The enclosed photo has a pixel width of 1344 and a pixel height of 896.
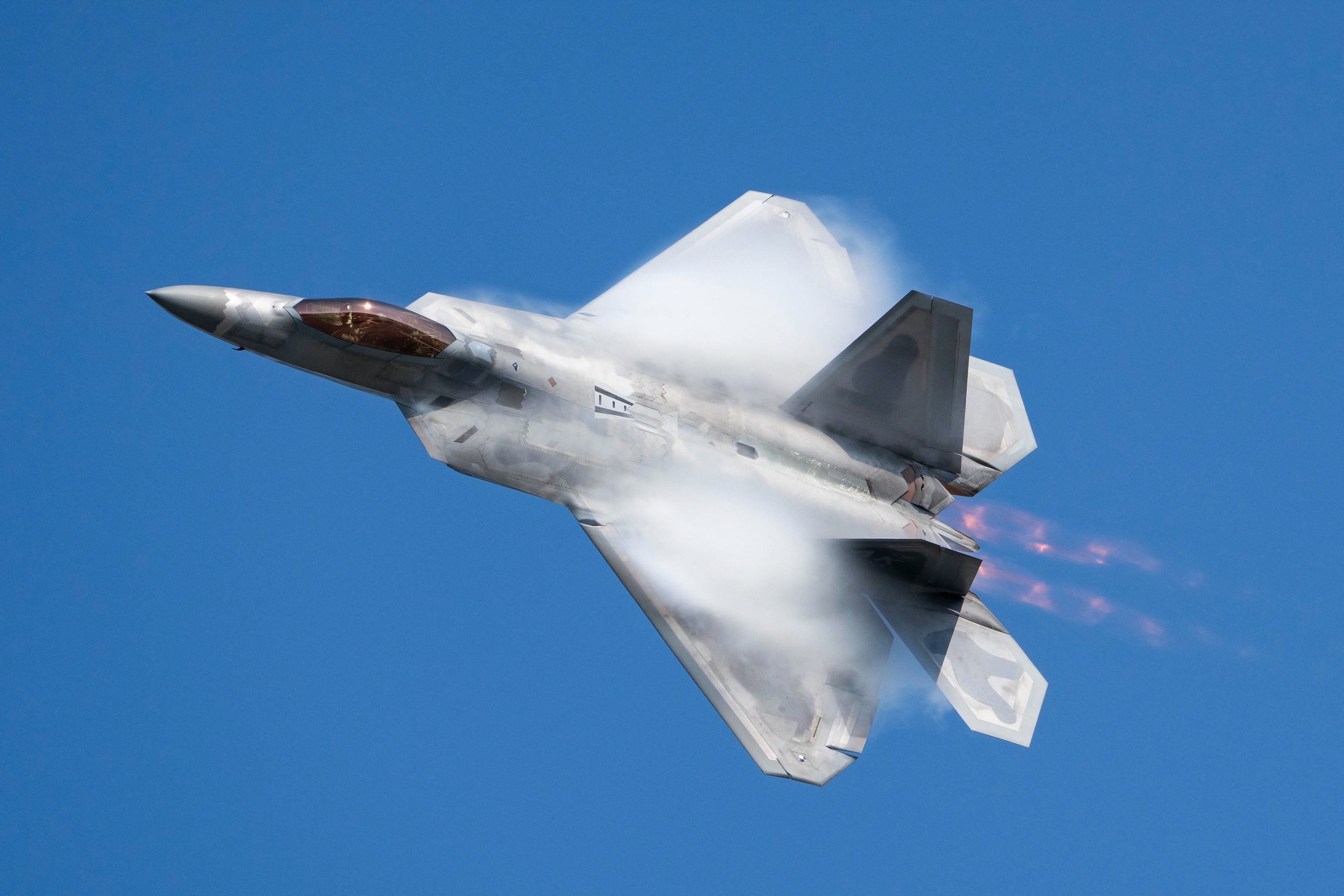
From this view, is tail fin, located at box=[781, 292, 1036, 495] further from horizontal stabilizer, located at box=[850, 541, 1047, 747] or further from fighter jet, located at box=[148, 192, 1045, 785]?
horizontal stabilizer, located at box=[850, 541, 1047, 747]

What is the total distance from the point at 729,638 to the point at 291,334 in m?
7.62

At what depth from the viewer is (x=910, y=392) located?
65.5 ft

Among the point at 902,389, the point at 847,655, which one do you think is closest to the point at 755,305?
the point at 902,389

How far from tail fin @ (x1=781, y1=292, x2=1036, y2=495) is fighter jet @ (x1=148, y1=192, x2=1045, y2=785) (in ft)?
0.11

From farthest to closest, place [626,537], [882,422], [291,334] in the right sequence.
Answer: [882,422]
[626,537]
[291,334]

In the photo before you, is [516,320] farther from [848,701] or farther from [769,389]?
[848,701]

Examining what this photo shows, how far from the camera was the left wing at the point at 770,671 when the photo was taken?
1841cm

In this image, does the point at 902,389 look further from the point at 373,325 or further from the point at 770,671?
the point at 373,325

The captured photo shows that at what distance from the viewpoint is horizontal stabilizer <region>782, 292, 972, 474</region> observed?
63.4 ft

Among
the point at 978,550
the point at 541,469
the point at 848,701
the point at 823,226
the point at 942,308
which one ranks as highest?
the point at 823,226

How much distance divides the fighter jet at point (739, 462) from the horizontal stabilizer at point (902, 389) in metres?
0.03

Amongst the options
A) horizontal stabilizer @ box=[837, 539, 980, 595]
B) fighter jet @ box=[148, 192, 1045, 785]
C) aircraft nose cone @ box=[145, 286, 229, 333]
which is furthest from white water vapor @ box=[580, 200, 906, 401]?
aircraft nose cone @ box=[145, 286, 229, 333]

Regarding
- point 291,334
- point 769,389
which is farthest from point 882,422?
point 291,334

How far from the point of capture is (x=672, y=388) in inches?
760
